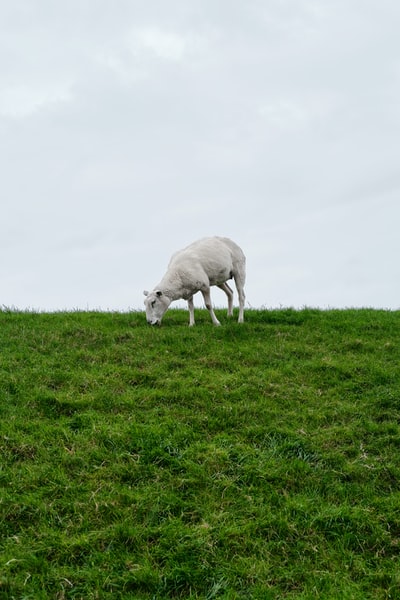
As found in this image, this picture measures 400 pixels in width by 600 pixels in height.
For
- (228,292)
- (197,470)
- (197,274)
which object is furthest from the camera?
(228,292)

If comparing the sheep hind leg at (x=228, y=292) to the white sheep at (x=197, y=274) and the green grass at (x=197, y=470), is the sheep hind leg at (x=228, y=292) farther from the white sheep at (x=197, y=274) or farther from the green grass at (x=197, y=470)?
the green grass at (x=197, y=470)

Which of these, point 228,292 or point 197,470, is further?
point 228,292

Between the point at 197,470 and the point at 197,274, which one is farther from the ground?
the point at 197,274

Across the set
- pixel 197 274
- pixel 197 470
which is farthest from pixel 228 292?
pixel 197 470

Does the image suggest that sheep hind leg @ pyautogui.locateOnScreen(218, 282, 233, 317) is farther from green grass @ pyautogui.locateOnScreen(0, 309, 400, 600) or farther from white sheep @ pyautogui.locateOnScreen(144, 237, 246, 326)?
green grass @ pyautogui.locateOnScreen(0, 309, 400, 600)

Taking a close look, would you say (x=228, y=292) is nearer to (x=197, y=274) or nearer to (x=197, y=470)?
(x=197, y=274)

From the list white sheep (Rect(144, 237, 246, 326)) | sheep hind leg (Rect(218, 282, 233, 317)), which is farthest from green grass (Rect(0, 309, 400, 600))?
sheep hind leg (Rect(218, 282, 233, 317))

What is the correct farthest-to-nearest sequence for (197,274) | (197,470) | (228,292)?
(228,292), (197,274), (197,470)

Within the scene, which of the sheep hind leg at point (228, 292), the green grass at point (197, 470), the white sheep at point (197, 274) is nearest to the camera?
the green grass at point (197, 470)

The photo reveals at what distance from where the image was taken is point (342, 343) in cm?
1562

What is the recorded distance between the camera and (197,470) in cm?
907

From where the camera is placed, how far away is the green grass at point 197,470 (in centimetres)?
715

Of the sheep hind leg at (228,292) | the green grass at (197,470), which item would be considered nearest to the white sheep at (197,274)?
the sheep hind leg at (228,292)

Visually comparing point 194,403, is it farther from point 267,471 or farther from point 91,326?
point 91,326
